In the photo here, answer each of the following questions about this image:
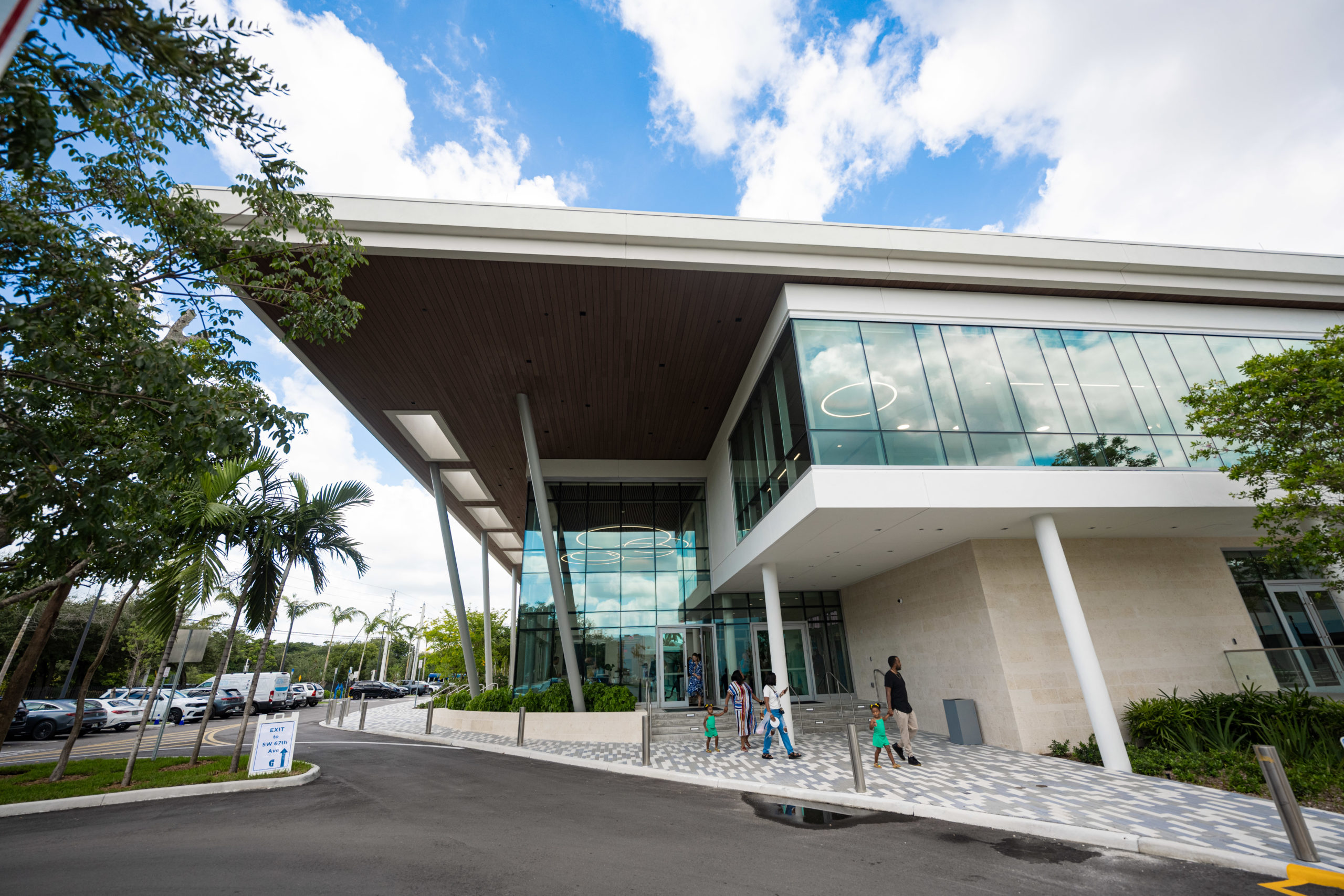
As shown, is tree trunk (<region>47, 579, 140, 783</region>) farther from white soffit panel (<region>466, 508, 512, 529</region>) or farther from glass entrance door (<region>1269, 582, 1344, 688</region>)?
glass entrance door (<region>1269, 582, 1344, 688</region>)

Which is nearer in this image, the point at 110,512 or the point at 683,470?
the point at 110,512

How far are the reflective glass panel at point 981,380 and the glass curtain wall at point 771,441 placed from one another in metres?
3.12

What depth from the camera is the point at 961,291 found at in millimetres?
11711

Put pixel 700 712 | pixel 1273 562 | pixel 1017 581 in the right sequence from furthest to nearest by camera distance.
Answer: pixel 700 712 < pixel 1017 581 < pixel 1273 562

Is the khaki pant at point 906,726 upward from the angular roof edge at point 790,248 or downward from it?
downward

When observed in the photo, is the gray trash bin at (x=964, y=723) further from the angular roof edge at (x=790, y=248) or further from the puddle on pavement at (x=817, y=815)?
the angular roof edge at (x=790, y=248)

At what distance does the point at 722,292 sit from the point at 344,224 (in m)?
7.22

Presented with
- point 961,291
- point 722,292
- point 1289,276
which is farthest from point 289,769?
point 1289,276

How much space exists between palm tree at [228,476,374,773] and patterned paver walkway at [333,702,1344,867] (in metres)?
6.17

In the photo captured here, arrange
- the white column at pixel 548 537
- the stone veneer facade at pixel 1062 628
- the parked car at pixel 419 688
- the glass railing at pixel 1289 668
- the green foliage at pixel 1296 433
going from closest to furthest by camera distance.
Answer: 1. the green foliage at pixel 1296 433
2. the glass railing at pixel 1289 668
3. the stone veneer facade at pixel 1062 628
4. the white column at pixel 548 537
5. the parked car at pixel 419 688

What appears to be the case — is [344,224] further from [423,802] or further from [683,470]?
[683,470]

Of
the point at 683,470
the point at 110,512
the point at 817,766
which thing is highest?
the point at 683,470

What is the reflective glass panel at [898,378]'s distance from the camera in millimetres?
10352

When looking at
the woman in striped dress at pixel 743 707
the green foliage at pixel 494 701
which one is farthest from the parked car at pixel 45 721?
the woman in striped dress at pixel 743 707
